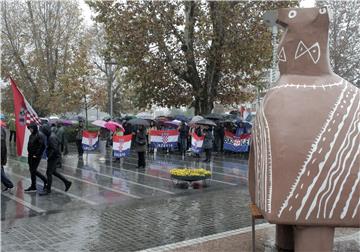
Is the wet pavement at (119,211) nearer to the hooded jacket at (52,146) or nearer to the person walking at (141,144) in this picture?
the person walking at (141,144)

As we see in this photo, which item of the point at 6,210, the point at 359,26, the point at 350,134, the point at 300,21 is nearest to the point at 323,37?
the point at 300,21

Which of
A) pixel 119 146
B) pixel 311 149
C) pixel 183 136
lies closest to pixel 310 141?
pixel 311 149

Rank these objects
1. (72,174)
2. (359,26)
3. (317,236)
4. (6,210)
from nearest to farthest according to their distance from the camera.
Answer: (317,236) < (6,210) < (72,174) < (359,26)

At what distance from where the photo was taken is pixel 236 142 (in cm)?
2217

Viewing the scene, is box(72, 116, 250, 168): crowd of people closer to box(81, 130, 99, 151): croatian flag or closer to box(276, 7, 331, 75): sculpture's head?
box(81, 130, 99, 151): croatian flag

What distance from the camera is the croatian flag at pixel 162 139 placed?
21969 millimetres

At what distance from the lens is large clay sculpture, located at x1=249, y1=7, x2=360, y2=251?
17.3 ft

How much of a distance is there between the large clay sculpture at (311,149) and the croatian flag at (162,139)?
1639 cm

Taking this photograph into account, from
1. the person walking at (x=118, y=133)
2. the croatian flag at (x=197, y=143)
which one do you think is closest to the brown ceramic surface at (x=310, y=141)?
the person walking at (x=118, y=133)

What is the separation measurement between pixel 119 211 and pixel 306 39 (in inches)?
249

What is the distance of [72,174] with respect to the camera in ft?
52.3

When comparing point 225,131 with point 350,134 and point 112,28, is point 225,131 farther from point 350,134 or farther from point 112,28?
point 350,134

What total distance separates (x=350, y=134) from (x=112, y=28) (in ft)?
62.6

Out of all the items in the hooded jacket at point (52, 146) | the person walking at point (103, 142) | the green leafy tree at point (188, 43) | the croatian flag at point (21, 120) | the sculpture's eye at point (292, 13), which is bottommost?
the person walking at point (103, 142)
